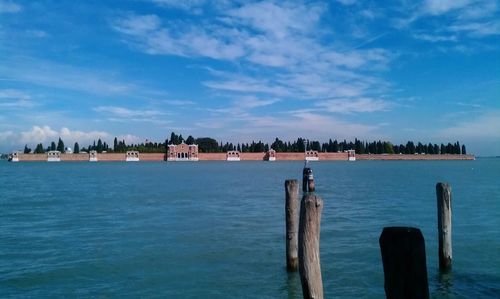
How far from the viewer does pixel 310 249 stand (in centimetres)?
543

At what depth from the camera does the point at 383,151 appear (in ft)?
458

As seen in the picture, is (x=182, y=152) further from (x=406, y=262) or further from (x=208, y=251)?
(x=406, y=262)

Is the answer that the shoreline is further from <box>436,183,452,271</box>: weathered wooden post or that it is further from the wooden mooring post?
<box>436,183,452,271</box>: weathered wooden post

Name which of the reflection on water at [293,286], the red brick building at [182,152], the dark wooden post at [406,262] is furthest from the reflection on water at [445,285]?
the red brick building at [182,152]

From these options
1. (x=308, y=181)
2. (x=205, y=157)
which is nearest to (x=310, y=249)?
(x=308, y=181)

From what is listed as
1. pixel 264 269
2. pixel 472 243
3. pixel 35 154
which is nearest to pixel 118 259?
pixel 264 269

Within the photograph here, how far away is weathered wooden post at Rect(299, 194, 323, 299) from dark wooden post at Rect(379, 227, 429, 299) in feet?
8.07

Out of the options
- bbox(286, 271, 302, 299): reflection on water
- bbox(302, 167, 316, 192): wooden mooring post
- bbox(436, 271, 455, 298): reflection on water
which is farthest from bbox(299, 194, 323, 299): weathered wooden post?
bbox(302, 167, 316, 192): wooden mooring post

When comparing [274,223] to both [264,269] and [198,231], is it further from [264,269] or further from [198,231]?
[264,269]

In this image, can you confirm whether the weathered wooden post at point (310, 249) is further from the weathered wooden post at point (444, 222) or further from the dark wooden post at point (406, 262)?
the weathered wooden post at point (444, 222)

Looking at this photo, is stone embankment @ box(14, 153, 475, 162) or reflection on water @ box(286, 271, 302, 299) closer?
reflection on water @ box(286, 271, 302, 299)

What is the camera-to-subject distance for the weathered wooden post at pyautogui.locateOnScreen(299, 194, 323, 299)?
17.5 ft

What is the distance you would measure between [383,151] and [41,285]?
455ft

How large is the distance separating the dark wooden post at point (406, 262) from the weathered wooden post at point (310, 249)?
2.46 metres
